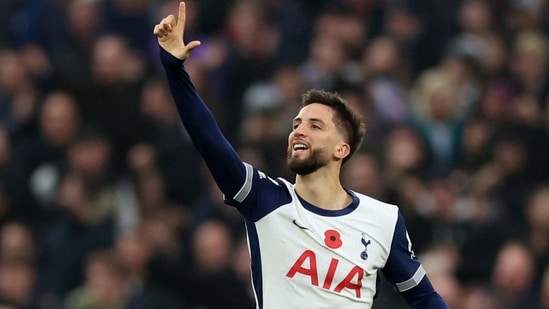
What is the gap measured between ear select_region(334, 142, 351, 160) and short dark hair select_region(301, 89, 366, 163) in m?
0.02

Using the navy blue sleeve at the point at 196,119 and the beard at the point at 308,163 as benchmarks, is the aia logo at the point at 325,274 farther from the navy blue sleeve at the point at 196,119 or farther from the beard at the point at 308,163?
the navy blue sleeve at the point at 196,119

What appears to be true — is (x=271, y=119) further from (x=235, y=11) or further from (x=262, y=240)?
(x=262, y=240)

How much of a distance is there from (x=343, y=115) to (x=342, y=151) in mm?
164

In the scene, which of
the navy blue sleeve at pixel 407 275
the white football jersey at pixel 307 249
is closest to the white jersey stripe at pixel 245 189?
the white football jersey at pixel 307 249

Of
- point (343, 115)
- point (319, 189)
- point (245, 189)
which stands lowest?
point (245, 189)

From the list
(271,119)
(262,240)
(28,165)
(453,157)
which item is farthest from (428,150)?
(262,240)

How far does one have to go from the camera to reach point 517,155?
1055 cm

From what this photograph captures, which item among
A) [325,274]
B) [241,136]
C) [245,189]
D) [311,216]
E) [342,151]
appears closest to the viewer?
[245,189]

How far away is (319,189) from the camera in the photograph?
6.32 m

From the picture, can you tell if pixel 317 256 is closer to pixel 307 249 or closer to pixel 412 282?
pixel 307 249

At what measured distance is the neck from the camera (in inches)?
248

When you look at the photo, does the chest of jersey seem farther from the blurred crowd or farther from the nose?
the blurred crowd

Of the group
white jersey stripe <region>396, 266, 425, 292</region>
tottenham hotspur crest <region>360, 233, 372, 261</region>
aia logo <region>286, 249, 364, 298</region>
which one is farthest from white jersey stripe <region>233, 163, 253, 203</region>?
white jersey stripe <region>396, 266, 425, 292</region>

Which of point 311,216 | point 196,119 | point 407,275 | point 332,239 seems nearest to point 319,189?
point 311,216
